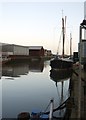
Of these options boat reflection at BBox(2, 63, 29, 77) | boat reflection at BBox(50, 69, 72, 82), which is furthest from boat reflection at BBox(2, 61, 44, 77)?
boat reflection at BBox(50, 69, 72, 82)

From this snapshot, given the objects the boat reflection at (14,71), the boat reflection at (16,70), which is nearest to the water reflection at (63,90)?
the boat reflection at (14,71)

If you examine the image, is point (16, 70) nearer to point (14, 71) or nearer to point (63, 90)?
point (14, 71)

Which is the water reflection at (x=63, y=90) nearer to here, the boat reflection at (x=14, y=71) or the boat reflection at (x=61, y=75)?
the boat reflection at (x=61, y=75)

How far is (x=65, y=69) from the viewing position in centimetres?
2847

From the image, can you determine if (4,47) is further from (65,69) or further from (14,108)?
(14,108)

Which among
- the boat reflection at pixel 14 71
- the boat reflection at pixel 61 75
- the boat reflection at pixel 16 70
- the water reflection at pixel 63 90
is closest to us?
the water reflection at pixel 63 90

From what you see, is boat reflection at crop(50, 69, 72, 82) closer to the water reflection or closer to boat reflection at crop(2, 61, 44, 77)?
the water reflection

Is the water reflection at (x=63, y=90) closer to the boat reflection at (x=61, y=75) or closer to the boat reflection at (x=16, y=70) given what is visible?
the boat reflection at (x=61, y=75)

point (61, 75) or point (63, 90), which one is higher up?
point (61, 75)

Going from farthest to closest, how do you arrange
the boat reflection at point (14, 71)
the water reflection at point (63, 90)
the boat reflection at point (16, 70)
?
the boat reflection at point (16, 70) → the boat reflection at point (14, 71) → the water reflection at point (63, 90)

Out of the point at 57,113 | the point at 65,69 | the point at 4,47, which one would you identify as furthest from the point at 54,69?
the point at 4,47

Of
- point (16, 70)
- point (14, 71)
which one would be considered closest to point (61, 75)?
point (14, 71)

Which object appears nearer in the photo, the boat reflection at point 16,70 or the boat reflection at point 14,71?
the boat reflection at point 14,71

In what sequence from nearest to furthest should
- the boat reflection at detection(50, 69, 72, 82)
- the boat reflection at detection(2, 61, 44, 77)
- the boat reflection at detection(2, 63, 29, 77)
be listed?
the boat reflection at detection(50, 69, 72, 82) < the boat reflection at detection(2, 63, 29, 77) < the boat reflection at detection(2, 61, 44, 77)
